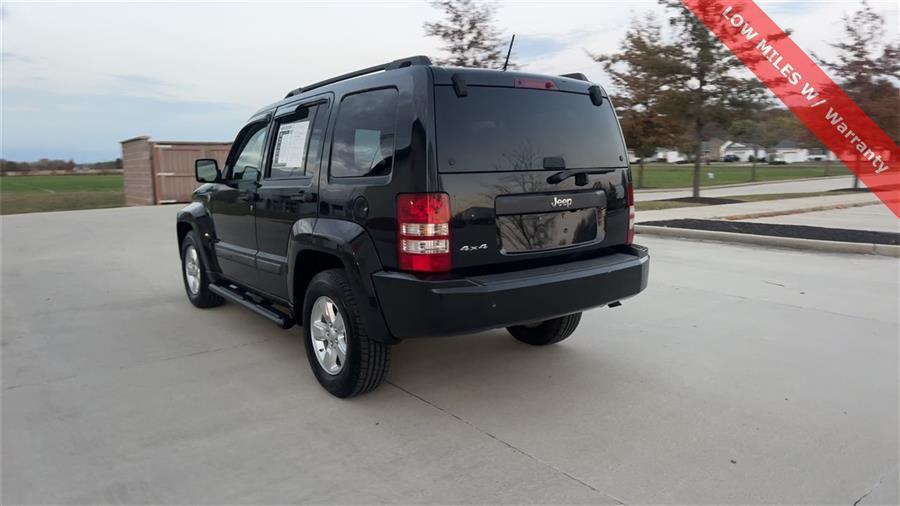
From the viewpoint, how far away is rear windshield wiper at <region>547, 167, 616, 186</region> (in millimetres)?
3646

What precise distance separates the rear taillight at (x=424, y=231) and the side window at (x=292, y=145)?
1.24m

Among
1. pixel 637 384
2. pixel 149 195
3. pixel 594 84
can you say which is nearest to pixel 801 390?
pixel 637 384

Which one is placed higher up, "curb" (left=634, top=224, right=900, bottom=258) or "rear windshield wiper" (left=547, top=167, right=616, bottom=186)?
"rear windshield wiper" (left=547, top=167, right=616, bottom=186)

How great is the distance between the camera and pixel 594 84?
4.16 m

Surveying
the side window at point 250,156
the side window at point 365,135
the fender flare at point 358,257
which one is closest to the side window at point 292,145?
the side window at point 250,156

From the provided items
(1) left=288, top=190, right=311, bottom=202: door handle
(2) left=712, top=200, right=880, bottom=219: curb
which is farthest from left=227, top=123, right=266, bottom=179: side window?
(2) left=712, top=200, right=880, bottom=219: curb

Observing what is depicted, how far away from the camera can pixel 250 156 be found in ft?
16.9

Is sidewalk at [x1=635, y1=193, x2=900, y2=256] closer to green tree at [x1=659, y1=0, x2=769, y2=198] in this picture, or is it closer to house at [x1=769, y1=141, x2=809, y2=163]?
green tree at [x1=659, y1=0, x2=769, y2=198]

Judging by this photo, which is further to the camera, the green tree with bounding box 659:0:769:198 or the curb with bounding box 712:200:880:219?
the green tree with bounding box 659:0:769:198

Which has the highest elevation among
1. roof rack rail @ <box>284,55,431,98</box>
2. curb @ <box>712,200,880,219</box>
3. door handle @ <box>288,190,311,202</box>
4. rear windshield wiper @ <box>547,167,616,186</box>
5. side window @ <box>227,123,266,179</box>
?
roof rack rail @ <box>284,55,431,98</box>

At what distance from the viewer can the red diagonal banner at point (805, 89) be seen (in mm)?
16047

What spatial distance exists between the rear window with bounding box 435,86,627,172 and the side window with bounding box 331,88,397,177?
339 mm

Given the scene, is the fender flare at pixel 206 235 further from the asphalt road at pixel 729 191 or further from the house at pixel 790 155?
the house at pixel 790 155

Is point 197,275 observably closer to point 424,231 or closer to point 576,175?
point 424,231
